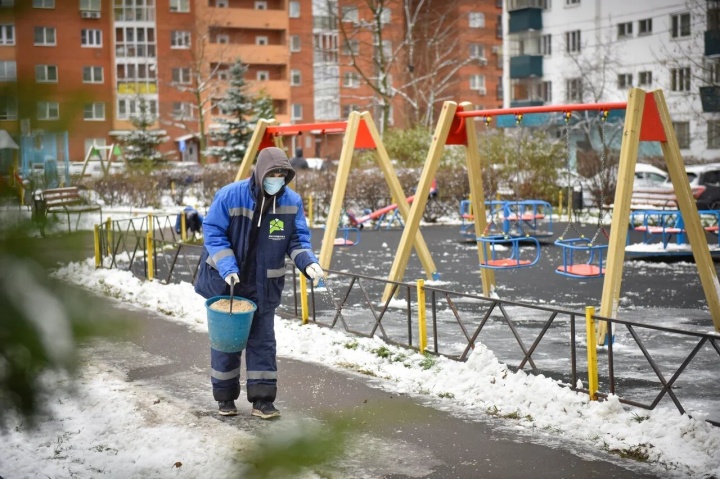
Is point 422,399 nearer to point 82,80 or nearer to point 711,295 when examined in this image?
point 711,295

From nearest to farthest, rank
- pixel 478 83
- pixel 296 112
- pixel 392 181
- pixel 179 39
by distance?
pixel 179 39
pixel 392 181
pixel 478 83
pixel 296 112

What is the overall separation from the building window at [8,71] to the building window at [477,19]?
70.5 m

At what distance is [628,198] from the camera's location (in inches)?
377

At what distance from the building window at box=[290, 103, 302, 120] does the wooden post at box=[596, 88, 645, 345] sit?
63.7 m

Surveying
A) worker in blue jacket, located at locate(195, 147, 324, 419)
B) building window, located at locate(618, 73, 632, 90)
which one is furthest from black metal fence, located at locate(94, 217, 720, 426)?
building window, located at locate(618, 73, 632, 90)

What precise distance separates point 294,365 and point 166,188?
22369 mm

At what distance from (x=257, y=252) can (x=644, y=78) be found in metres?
42.8

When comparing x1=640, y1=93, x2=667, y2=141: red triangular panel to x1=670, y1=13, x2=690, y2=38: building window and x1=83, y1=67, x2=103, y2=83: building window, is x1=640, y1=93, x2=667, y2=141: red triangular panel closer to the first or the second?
x1=83, y1=67, x2=103, y2=83: building window

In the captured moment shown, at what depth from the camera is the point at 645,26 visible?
1844 inches

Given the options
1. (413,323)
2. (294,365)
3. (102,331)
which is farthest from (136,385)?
(102,331)

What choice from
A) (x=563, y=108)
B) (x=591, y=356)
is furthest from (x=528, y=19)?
(x=591, y=356)

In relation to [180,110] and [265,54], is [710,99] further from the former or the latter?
[265,54]

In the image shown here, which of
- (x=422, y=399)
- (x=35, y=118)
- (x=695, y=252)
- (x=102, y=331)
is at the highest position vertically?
(x=35, y=118)

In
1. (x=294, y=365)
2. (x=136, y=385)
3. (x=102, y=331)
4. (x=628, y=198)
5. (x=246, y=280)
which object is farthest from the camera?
(x=628, y=198)
